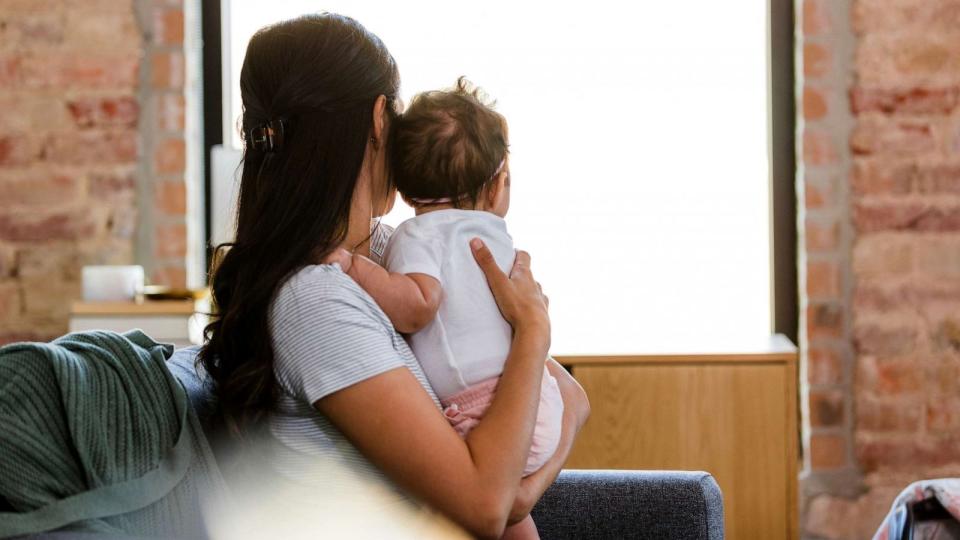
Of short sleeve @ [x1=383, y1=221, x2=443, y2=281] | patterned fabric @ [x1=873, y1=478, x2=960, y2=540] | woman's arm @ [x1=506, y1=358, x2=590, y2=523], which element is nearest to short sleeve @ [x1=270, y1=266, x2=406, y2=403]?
short sleeve @ [x1=383, y1=221, x2=443, y2=281]

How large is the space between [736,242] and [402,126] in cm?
183

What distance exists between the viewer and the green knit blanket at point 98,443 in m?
1.07

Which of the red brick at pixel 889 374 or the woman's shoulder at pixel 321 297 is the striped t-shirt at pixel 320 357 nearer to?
the woman's shoulder at pixel 321 297

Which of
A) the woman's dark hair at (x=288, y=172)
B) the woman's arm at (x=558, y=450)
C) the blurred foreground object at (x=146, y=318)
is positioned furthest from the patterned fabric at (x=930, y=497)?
the blurred foreground object at (x=146, y=318)

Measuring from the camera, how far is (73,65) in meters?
2.91

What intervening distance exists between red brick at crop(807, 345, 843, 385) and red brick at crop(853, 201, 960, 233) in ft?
1.11

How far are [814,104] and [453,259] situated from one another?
70.3 inches

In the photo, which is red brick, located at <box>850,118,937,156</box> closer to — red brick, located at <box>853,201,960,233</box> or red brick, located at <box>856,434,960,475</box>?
red brick, located at <box>853,201,960,233</box>

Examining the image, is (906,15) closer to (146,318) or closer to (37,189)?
(146,318)

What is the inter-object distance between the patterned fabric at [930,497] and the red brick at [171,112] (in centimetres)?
207

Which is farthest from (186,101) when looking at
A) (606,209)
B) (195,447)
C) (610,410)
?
(195,447)

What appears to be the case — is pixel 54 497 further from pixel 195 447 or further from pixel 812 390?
pixel 812 390

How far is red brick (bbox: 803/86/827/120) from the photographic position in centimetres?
284

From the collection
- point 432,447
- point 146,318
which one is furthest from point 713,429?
point 432,447
